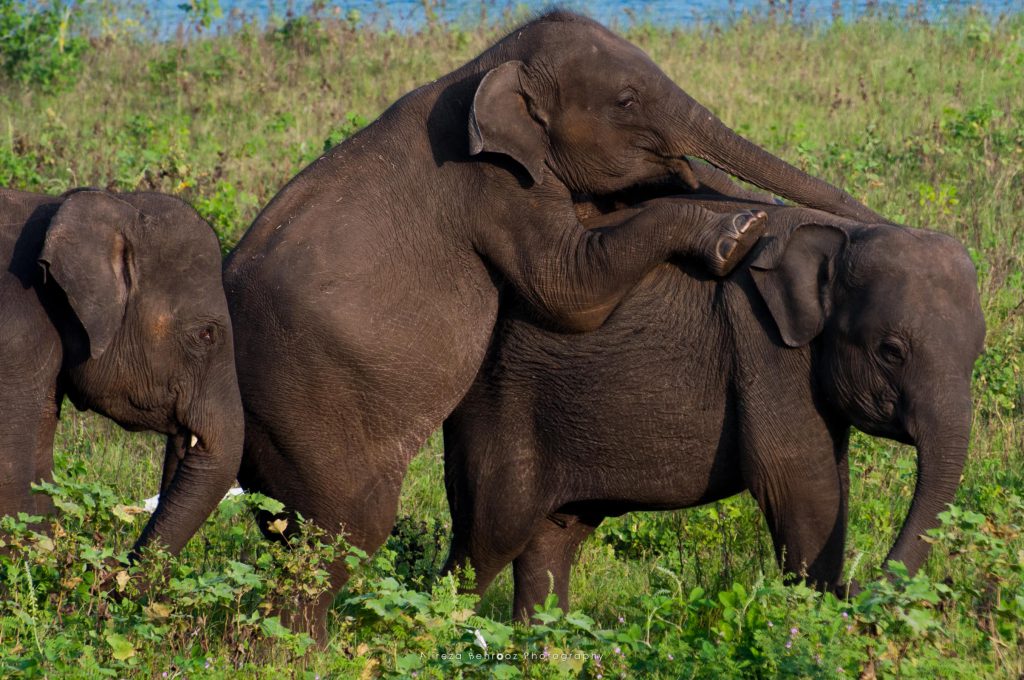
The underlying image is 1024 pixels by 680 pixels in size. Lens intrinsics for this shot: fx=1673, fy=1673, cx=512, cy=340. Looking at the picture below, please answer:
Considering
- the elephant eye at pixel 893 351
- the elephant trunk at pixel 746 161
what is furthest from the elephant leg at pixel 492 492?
the elephant eye at pixel 893 351

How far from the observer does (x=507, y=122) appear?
5.62 m

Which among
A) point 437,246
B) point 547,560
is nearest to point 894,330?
point 437,246

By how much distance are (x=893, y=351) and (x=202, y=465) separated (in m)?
2.27

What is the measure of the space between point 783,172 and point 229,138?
7277 millimetres

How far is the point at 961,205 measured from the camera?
10602 mm

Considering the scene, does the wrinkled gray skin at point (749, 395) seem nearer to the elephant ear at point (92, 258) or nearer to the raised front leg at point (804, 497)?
the raised front leg at point (804, 497)

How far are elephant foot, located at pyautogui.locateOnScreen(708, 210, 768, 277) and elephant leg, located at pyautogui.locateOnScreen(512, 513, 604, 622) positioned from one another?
1.22 metres

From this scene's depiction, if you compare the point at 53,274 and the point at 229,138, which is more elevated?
the point at 53,274

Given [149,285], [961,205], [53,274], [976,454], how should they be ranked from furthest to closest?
[961,205] < [976,454] < [149,285] < [53,274]

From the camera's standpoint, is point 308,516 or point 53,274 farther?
point 308,516

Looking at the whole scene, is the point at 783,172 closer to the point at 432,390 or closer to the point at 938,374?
the point at 938,374

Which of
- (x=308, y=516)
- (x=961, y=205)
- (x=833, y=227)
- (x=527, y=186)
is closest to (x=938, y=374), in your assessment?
(x=833, y=227)

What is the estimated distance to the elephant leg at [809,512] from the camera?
557 cm

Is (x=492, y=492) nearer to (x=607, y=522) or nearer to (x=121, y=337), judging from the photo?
(x=607, y=522)
